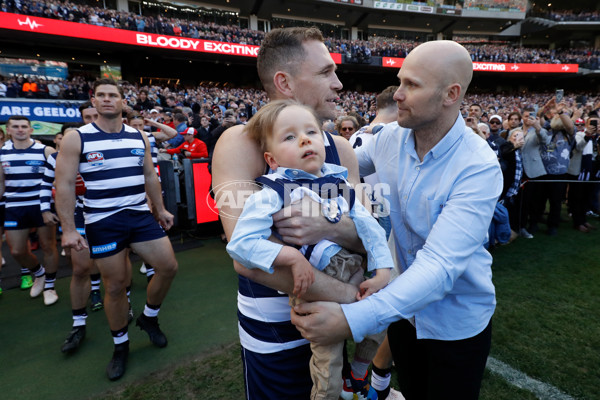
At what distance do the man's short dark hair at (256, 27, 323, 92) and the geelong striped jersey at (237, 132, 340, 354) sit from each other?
3.38ft

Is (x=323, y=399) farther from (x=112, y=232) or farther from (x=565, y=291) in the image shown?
(x=565, y=291)

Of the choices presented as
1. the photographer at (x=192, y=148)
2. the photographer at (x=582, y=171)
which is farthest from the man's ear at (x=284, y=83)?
the photographer at (x=582, y=171)

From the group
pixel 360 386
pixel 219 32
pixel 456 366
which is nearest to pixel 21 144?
pixel 360 386

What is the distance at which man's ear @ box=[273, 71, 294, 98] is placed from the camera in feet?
5.28

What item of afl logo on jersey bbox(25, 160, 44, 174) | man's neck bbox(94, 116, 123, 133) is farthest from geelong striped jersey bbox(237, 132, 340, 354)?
afl logo on jersey bbox(25, 160, 44, 174)

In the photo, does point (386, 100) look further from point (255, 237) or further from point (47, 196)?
point (47, 196)

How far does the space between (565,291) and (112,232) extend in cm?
504

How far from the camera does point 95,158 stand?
2910 mm

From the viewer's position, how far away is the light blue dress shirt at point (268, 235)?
44.3 inches

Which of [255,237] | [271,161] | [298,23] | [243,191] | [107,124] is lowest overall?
[255,237]

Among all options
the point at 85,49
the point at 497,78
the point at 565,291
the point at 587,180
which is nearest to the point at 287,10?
the point at 85,49

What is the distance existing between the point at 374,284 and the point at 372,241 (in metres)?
0.17

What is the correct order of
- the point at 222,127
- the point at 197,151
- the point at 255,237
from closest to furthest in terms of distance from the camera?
the point at 255,237
the point at 197,151
the point at 222,127

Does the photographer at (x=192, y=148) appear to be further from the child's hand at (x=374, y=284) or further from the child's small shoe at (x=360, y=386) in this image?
the child's hand at (x=374, y=284)
